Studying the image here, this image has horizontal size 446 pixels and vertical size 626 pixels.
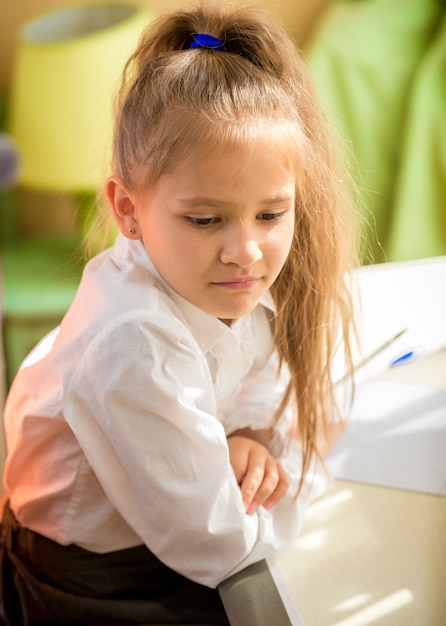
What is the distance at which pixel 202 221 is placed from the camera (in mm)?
728

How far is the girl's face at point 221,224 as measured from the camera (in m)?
0.71

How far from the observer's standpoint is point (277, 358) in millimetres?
960

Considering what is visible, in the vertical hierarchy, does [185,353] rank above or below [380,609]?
above

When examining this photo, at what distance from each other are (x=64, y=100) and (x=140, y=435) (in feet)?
4.39

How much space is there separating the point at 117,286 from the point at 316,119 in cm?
22

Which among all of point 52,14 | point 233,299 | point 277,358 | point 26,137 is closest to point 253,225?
point 233,299

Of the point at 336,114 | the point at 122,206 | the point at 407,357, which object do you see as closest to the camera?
the point at 122,206

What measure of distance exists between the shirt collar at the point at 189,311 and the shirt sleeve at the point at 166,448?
0.10 ft

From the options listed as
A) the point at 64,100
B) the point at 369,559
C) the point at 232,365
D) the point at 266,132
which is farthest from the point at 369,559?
the point at 64,100

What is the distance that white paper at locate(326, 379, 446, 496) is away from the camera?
0.84 m

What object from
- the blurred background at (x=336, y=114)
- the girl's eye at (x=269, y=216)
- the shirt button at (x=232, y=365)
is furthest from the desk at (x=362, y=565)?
the blurred background at (x=336, y=114)

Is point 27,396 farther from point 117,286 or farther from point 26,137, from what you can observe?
point 26,137

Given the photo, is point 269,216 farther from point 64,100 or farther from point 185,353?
point 64,100

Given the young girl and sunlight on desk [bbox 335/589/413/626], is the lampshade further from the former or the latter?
sunlight on desk [bbox 335/589/413/626]
